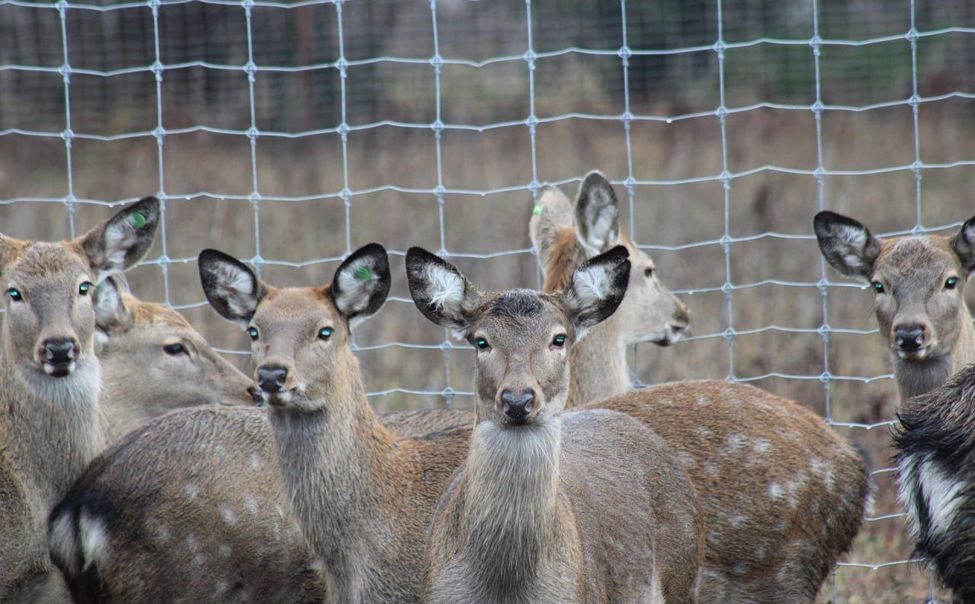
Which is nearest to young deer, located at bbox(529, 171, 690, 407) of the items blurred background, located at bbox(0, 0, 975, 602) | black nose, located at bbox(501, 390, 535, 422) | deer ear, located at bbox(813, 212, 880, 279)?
deer ear, located at bbox(813, 212, 880, 279)

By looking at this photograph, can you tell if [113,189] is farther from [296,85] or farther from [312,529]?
[312,529]

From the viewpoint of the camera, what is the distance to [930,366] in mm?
7020

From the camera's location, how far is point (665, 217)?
15.0m

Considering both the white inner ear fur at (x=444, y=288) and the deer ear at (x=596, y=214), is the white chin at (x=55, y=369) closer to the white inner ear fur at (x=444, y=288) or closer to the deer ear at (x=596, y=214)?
the white inner ear fur at (x=444, y=288)

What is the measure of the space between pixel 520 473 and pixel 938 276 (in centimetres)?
269

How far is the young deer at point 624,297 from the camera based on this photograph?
7.81 m

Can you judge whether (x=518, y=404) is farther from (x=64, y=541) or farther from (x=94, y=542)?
(x=64, y=541)

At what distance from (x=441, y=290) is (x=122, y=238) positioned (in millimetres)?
2188

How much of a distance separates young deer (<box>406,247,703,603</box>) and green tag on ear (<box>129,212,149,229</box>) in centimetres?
200

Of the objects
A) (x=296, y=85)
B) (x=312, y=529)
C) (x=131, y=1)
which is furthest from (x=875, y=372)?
(x=131, y=1)

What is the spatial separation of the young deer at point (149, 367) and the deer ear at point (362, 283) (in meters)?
1.76

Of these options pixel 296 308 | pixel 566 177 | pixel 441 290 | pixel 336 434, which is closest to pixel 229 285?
pixel 296 308

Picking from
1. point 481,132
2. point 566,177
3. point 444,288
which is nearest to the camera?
point 444,288

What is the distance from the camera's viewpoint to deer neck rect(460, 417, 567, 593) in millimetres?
5328
